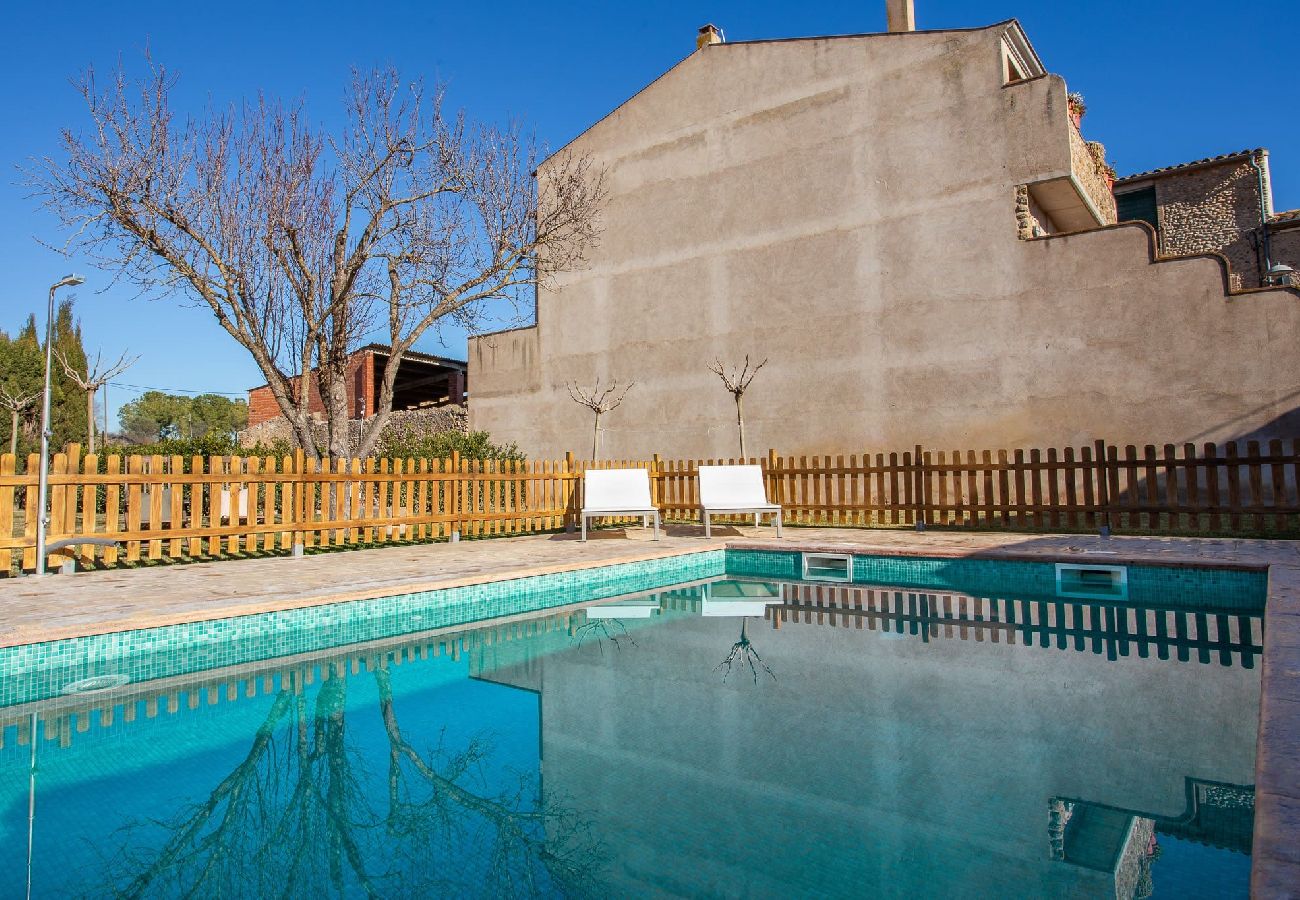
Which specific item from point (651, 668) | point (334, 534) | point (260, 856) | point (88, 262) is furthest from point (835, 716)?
point (88, 262)

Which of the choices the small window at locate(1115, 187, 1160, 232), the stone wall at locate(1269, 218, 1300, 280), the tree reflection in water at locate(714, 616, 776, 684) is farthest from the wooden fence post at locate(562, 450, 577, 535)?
the stone wall at locate(1269, 218, 1300, 280)

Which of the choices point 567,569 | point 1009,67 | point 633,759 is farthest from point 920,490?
point 633,759

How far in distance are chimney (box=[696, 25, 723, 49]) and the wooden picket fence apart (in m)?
11.2

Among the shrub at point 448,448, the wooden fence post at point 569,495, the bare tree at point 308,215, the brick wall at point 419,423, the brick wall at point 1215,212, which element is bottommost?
the wooden fence post at point 569,495

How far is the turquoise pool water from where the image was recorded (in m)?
2.12

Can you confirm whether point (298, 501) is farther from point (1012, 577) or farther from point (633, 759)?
point (1012, 577)

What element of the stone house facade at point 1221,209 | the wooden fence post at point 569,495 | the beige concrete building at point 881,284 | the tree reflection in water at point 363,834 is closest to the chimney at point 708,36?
the beige concrete building at point 881,284

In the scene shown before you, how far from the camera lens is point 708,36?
1820 centimetres

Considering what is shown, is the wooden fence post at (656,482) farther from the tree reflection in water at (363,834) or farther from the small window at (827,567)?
the tree reflection in water at (363,834)

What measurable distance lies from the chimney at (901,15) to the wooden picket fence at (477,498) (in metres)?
10.0

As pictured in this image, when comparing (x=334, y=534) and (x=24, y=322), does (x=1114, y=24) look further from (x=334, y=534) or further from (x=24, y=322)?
(x=24, y=322)

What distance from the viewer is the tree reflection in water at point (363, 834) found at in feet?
6.87

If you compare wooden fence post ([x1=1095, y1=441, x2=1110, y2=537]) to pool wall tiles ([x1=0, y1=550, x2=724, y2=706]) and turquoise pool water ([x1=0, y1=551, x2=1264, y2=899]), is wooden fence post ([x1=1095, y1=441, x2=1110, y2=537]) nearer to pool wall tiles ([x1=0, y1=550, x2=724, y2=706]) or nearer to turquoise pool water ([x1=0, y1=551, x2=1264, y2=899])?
turquoise pool water ([x1=0, y1=551, x2=1264, y2=899])

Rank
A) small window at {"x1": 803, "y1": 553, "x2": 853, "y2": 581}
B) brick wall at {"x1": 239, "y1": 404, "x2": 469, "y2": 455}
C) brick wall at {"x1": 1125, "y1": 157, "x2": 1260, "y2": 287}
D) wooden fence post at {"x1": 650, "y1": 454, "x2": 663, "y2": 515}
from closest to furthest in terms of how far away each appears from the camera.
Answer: small window at {"x1": 803, "y1": 553, "x2": 853, "y2": 581} → wooden fence post at {"x1": 650, "y1": 454, "x2": 663, "y2": 515} → brick wall at {"x1": 1125, "y1": 157, "x2": 1260, "y2": 287} → brick wall at {"x1": 239, "y1": 404, "x2": 469, "y2": 455}
